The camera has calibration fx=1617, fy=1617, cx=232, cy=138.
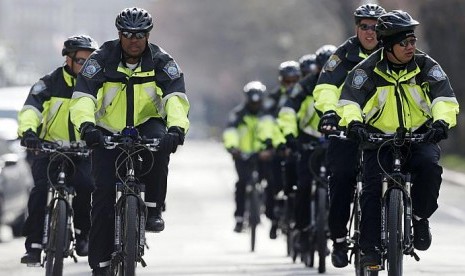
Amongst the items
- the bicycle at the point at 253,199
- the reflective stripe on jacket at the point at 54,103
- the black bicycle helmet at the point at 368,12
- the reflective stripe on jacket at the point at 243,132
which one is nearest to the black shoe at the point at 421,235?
the black bicycle helmet at the point at 368,12

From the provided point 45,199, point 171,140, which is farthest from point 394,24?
point 45,199

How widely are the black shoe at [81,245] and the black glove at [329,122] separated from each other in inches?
93.5

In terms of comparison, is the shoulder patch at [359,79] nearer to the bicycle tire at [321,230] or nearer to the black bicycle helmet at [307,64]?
the bicycle tire at [321,230]

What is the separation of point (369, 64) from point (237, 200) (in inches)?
453

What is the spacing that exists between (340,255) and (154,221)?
1.88m

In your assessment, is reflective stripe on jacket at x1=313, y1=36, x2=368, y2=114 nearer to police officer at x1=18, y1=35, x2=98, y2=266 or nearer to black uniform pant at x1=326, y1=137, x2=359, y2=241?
black uniform pant at x1=326, y1=137, x2=359, y2=241

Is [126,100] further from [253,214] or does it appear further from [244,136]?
[244,136]

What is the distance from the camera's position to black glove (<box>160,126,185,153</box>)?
10.7m

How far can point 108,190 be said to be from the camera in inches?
440

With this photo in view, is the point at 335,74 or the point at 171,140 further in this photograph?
the point at 335,74

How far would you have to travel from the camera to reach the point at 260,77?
93312mm

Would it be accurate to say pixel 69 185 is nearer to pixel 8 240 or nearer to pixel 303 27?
pixel 8 240

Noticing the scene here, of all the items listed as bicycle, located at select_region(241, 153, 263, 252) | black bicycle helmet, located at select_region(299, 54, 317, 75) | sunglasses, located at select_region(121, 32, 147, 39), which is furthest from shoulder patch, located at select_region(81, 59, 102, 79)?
bicycle, located at select_region(241, 153, 263, 252)

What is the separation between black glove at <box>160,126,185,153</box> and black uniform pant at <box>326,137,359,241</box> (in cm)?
214
